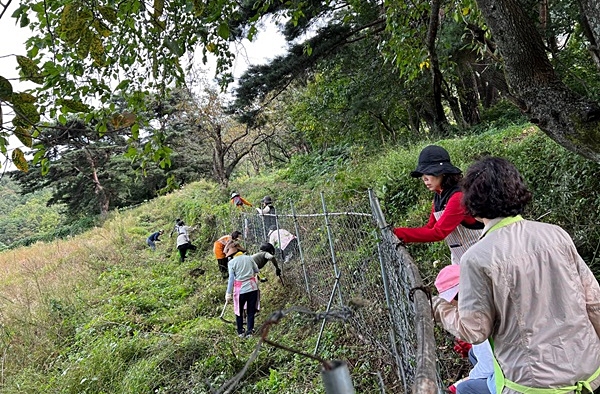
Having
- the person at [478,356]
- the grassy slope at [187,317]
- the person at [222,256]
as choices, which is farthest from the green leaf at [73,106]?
the person at [222,256]

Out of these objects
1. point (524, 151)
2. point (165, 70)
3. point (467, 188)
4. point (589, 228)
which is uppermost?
point (165, 70)

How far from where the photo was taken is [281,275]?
7.88 m

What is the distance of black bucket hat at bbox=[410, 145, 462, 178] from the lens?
264 centimetres

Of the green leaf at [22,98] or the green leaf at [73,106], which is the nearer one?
the green leaf at [22,98]

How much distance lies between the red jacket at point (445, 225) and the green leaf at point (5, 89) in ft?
7.07

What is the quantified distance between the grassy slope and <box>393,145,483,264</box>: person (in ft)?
6.16

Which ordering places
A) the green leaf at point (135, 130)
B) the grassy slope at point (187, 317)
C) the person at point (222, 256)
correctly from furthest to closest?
the person at point (222, 256), the grassy slope at point (187, 317), the green leaf at point (135, 130)

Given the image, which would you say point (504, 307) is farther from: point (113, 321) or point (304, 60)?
point (304, 60)

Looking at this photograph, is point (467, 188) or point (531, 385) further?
point (467, 188)

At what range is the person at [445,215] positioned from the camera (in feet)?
8.50

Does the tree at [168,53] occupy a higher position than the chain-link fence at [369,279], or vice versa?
the tree at [168,53]

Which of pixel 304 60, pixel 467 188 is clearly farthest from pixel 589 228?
pixel 304 60

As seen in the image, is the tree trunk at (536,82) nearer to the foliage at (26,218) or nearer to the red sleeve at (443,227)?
the red sleeve at (443,227)

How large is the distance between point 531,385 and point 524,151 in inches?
204
